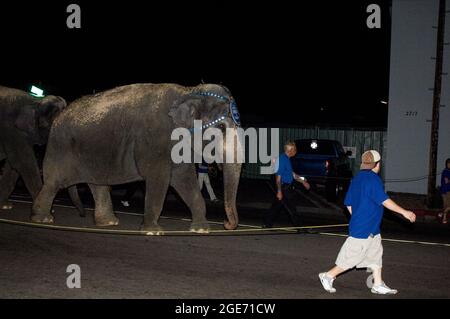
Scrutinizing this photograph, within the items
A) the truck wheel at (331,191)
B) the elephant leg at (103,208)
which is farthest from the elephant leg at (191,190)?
the truck wheel at (331,191)

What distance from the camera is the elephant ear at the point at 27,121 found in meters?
13.3

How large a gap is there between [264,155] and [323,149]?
690 centimetres

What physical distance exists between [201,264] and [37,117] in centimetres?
614

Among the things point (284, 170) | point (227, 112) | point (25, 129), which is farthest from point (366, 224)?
point (25, 129)

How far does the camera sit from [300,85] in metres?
53.5

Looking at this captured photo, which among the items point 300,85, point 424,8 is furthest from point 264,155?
point 300,85

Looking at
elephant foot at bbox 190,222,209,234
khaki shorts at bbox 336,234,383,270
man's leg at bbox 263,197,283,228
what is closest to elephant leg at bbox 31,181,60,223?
elephant foot at bbox 190,222,209,234

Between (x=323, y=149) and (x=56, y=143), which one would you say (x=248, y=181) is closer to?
(x=323, y=149)

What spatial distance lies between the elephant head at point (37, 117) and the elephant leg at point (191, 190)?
360cm

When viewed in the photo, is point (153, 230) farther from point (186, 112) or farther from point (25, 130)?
point (25, 130)

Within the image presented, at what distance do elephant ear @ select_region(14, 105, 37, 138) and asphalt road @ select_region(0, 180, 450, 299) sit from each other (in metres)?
2.28

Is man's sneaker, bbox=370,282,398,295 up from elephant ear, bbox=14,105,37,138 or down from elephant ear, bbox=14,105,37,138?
down

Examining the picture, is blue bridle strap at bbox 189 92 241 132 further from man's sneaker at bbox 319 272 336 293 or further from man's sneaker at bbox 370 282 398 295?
man's sneaker at bbox 370 282 398 295

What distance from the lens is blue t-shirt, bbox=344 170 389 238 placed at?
7172 millimetres
